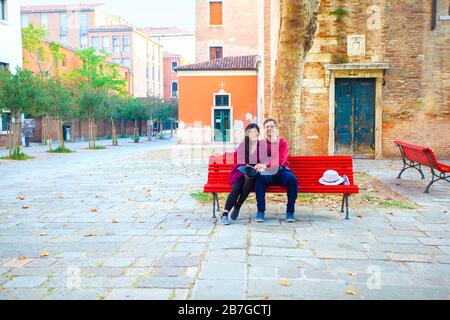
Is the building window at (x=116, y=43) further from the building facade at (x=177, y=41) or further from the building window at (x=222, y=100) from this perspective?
the building window at (x=222, y=100)

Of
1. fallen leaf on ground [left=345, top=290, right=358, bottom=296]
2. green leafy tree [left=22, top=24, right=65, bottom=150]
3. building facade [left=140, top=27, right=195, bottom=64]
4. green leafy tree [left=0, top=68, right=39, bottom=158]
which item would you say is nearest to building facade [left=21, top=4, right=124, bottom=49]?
building facade [left=140, top=27, right=195, bottom=64]

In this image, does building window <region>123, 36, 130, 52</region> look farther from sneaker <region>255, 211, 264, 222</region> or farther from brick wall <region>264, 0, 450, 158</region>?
sneaker <region>255, 211, 264, 222</region>

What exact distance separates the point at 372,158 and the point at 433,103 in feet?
8.68

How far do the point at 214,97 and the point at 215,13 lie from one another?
1138cm

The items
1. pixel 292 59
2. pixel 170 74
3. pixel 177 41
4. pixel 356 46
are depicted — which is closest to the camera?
pixel 292 59

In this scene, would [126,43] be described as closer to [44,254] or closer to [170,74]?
[170,74]

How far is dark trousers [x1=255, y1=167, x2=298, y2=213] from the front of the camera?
6.52 m

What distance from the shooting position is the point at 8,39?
91.5 ft

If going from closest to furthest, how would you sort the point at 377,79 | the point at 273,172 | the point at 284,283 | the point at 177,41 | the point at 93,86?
1. the point at 284,283
2. the point at 273,172
3. the point at 377,79
4. the point at 93,86
5. the point at 177,41

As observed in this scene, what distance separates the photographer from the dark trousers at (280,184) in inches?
257

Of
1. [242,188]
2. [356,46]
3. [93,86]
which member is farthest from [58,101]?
[242,188]

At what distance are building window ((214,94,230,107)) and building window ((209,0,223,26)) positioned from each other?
10.6 metres

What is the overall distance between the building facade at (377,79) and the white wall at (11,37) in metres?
19.1
